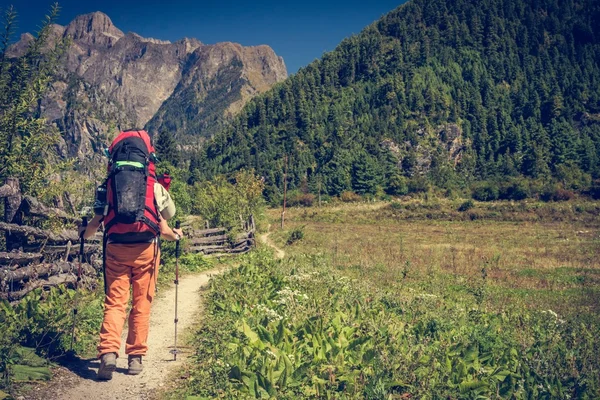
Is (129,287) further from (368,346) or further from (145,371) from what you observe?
(368,346)

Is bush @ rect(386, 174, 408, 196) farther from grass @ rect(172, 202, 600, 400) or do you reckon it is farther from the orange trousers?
the orange trousers

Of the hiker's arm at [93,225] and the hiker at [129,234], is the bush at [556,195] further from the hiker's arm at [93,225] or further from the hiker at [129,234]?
the hiker's arm at [93,225]

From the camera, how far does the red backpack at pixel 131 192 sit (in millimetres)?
5410

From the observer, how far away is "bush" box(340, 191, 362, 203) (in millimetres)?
90500

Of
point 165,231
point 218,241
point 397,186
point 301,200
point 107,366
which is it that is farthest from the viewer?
point 397,186

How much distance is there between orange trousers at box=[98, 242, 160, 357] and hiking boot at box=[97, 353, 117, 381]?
8cm

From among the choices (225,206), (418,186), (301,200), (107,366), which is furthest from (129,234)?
(418,186)

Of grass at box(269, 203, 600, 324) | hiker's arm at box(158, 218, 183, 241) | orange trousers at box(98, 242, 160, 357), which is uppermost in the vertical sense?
hiker's arm at box(158, 218, 183, 241)

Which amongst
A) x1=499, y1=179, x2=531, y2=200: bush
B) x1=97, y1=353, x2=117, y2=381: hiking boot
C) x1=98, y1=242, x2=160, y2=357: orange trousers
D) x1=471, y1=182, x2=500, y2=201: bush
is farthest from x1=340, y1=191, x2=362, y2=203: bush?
x1=97, y1=353, x2=117, y2=381: hiking boot

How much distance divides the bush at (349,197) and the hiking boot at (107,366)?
279ft


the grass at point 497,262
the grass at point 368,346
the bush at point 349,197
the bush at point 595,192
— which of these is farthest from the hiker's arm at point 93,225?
the bush at point 595,192

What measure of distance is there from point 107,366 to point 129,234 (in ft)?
5.35

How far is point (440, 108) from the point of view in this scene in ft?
417

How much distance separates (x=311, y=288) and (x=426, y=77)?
5541 inches
